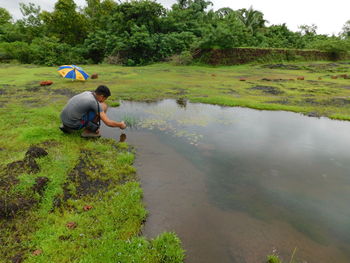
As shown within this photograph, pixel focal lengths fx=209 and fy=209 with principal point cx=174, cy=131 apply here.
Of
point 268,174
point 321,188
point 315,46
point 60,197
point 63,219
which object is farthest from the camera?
point 315,46

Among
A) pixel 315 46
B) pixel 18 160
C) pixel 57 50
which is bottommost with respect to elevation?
pixel 18 160

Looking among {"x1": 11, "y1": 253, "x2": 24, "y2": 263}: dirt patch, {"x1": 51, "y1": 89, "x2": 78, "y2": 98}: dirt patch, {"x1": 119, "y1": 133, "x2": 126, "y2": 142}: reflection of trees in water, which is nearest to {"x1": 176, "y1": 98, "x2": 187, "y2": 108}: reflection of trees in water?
{"x1": 119, "y1": 133, "x2": 126, "y2": 142}: reflection of trees in water

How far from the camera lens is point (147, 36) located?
35.3 m

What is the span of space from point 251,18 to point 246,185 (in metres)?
44.3

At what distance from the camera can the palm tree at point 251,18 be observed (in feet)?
132

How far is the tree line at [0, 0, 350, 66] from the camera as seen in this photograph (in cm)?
3434

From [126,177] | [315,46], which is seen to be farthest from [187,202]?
[315,46]

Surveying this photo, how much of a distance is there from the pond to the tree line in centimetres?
2671

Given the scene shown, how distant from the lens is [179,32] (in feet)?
129

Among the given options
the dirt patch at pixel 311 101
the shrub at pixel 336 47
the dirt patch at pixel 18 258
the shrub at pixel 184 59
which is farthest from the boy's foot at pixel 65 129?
the shrub at pixel 336 47

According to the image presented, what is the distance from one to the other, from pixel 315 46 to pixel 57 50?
46.4 metres

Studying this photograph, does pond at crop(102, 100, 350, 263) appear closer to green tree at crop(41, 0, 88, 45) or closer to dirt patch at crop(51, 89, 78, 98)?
dirt patch at crop(51, 89, 78, 98)

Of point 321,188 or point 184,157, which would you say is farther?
point 184,157

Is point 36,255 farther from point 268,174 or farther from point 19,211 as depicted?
point 268,174
